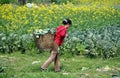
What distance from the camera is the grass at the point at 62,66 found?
27.8 ft

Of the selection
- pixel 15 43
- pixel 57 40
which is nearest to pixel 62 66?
pixel 57 40

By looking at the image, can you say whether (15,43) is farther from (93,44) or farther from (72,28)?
(93,44)

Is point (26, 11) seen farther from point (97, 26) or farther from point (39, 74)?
point (39, 74)

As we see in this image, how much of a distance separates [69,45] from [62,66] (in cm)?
155

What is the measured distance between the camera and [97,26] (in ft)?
40.9

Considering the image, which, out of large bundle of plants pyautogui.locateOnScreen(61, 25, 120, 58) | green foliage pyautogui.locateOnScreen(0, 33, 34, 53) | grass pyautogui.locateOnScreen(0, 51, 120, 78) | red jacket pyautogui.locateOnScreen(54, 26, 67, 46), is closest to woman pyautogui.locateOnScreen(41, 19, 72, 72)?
red jacket pyautogui.locateOnScreen(54, 26, 67, 46)

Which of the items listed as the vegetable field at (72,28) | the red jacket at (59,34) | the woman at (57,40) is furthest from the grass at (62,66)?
the red jacket at (59,34)

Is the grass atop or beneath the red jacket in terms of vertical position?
beneath

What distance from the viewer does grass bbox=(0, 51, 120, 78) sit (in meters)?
8.48

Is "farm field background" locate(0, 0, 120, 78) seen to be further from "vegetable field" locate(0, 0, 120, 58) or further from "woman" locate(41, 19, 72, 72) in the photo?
"woman" locate(41, 19, 72, 72)

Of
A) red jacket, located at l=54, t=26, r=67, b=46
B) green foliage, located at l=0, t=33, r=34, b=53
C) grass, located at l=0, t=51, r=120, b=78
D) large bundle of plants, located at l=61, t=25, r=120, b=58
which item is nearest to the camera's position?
grass, located at l=0, t=51, r=120, b=78

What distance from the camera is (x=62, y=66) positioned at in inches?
380

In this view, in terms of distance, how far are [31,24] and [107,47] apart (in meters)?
2.96

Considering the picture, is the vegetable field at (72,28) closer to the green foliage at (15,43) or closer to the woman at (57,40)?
the green foliage at (15,43)
